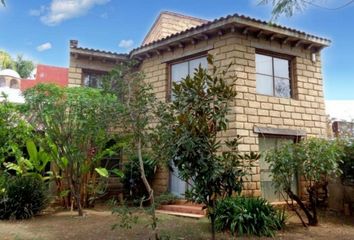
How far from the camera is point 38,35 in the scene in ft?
48.4

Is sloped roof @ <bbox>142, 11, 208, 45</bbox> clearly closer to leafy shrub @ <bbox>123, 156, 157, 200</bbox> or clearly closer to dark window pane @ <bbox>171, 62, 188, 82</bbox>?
dark window pane @ <bbox>171, 62, 188, 82</bbox>

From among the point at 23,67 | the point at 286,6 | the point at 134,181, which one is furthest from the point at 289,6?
the point at 23,67

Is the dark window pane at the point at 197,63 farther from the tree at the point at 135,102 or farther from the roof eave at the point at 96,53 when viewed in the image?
the tree at the point at 135,102

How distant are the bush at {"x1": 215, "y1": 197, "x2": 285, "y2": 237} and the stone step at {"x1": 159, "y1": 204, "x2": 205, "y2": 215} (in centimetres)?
185

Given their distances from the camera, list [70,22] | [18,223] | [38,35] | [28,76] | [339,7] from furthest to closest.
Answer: [28,76], [38,35], [70,22], [18,223], [339,7]

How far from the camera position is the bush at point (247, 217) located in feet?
24.0

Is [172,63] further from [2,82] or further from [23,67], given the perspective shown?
[23,67]

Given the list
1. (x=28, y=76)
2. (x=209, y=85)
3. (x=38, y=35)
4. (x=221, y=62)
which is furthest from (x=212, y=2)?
(x=28, y=76)

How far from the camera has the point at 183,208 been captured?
33.2 ft

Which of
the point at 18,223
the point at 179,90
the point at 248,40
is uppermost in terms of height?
the point at 248,40

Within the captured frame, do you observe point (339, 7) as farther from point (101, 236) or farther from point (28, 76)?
point (28, 76)

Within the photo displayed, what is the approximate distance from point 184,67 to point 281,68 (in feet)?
11.4

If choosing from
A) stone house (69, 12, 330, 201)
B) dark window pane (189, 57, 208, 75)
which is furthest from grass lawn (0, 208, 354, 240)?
dark window pane (189, 57, 208, 75)

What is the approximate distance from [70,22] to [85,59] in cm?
154
